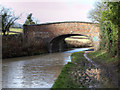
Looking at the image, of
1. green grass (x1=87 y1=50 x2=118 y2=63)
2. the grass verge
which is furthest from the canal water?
green grass (x1=87 y1=50 x2=118 y2=63)

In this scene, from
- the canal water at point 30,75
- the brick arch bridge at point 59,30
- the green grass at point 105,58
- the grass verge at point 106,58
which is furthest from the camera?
the brick arch bridge at point 59,30

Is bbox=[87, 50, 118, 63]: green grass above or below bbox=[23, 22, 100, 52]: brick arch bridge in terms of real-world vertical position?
below

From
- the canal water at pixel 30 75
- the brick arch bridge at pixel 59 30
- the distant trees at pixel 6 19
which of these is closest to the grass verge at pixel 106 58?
the canal water at pixel 30 75

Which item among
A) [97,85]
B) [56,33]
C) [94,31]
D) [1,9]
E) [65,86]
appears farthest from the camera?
[1,9]

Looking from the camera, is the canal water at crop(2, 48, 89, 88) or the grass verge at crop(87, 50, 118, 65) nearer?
the canal water at crop(2, 48, 89, 88)

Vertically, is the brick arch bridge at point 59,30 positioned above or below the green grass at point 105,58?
above

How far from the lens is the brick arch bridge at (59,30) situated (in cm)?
2320

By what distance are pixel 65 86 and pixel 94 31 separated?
1867 cm

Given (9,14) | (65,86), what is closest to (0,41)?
(65,86)

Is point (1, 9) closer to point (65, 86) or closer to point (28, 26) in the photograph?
point (28, 26)

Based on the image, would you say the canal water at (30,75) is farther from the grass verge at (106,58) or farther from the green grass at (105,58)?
the green grass at (105,58)

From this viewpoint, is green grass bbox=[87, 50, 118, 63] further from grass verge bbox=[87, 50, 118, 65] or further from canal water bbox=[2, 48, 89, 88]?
canal water bbox=[2, 48, 89, 88]

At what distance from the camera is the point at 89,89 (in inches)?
213

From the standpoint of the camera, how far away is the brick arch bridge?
76.1 feet
